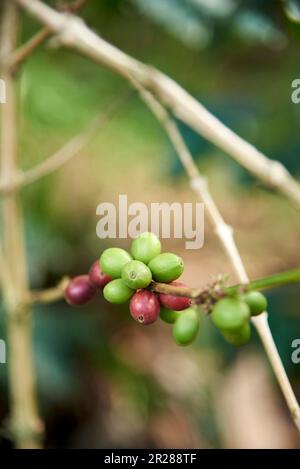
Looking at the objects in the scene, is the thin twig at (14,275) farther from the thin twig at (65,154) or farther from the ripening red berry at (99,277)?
the ripening red berry at (99,277)

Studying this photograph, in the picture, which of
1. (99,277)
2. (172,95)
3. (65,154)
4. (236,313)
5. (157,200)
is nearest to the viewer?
(236,313)

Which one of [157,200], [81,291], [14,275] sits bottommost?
[81,291]

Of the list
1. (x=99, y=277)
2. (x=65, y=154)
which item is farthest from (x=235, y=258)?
(x=65, y=154)

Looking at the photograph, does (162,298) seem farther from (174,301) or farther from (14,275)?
(14,275)

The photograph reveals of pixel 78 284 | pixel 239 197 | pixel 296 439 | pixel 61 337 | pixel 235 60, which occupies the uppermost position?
pixel 235 60

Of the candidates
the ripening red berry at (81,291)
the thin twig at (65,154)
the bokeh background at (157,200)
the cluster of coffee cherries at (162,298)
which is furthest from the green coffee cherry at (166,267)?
the bokeh background at (157,200)

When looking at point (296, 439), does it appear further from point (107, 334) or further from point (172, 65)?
point (172, 65)

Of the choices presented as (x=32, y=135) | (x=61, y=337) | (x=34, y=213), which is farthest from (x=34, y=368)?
(x=32, y=135)
